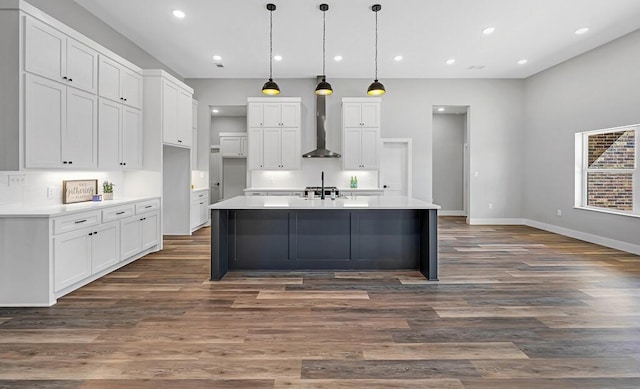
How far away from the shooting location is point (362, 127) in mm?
7520

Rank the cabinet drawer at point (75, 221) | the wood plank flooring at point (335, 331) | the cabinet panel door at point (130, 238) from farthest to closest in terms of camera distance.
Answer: the cabinet panel door at point (130, 238), the cabinet drawer at point (75, 221), the wood plank flooring at point (335, 331)

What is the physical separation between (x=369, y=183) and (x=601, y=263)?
14.3 ft

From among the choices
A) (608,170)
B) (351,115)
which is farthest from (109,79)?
(608,170)

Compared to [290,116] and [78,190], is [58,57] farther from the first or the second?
[290,116]

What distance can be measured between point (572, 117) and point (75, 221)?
310 inches

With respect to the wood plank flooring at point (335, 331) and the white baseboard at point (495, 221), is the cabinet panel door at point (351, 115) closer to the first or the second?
the white baseboard at point (495, 221)

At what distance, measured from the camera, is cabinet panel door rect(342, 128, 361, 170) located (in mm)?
7520

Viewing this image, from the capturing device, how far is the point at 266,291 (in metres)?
3.62

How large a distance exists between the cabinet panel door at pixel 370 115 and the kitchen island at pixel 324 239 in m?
3.57

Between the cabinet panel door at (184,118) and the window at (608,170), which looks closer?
the window at (608,170)

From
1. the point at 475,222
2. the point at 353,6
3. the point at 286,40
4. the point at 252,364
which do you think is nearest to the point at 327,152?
the point at 286,40

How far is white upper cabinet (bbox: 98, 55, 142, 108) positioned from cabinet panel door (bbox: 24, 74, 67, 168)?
30.0 inches

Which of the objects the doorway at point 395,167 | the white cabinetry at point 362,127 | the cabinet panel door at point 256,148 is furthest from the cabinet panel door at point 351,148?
the cabinet panel door at point 256,148

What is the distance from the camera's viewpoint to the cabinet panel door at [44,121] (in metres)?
3.27
